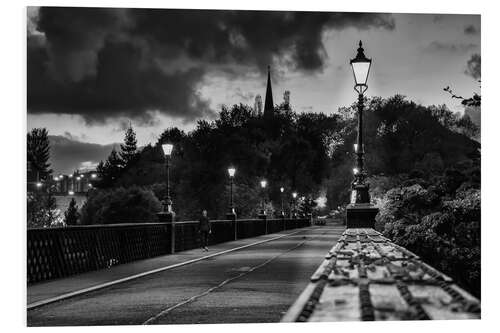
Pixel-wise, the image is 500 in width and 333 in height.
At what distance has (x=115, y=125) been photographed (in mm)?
15406

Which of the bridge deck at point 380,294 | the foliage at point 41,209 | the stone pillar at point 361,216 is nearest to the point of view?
the bridge deck at point 380,294

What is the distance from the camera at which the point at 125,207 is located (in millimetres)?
60844

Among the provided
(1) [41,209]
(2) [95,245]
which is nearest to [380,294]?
(2) [95,245]

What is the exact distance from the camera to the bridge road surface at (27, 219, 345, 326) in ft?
30.0

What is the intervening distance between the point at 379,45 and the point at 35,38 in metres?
5.88

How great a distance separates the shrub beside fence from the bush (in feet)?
109

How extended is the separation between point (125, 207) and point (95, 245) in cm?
4443

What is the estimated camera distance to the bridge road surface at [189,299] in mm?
9133

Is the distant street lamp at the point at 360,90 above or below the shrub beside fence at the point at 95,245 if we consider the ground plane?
above

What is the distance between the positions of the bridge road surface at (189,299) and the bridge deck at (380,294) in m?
4.62

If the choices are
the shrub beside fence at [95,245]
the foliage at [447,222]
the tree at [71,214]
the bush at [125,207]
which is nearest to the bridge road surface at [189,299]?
the shrub beside fence at [95,245]

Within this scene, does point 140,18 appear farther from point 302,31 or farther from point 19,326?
point 19,326

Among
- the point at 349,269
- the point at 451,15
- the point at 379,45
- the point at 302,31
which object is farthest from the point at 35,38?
the point at 349,269

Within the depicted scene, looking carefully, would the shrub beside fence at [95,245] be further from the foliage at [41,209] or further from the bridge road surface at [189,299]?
the foliage at [41,209]
